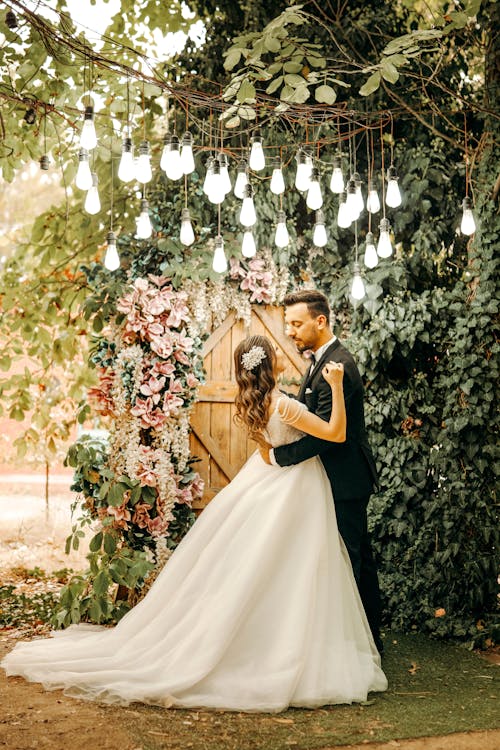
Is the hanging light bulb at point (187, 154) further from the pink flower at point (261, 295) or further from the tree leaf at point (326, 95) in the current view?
the pink flower at point (261, 295)

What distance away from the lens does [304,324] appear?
13.5 feet

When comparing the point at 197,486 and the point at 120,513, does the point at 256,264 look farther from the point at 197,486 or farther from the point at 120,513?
the point at 120,513

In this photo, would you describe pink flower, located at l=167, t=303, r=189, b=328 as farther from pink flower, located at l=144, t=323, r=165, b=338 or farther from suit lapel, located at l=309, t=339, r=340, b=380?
suit lapel, located at l=309, t=339, r=340, b=380

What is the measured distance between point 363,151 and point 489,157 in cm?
95

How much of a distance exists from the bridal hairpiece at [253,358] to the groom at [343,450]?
0.31 metres

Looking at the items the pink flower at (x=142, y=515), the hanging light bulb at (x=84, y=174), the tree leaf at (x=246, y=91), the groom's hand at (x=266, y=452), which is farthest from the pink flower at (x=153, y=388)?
the tree leaf at (x=246, y=91)

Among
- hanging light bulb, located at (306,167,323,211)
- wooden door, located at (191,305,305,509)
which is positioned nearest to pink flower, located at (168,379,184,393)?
wooden door, located at (191,305,305,509)

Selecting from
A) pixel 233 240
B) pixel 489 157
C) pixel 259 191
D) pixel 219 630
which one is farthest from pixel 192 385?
pixel 489 157

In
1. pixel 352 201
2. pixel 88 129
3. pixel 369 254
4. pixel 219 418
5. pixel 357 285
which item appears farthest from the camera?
pixel 219 418

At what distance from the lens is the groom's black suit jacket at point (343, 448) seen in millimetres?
3846

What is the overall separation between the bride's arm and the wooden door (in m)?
1.49

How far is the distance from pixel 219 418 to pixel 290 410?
5.06 feet

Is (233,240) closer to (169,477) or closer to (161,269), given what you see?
(161,269)

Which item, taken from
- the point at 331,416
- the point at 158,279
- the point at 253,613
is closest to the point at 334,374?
the point at 331,416
